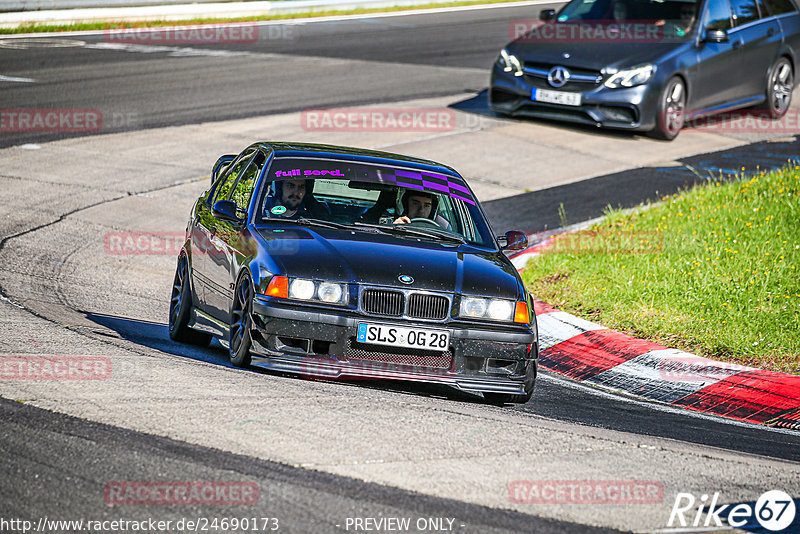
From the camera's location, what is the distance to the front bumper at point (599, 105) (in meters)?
16.2

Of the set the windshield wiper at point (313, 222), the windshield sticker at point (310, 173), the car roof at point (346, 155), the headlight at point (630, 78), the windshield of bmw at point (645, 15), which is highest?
the windshield of bmw at point (645, 15)

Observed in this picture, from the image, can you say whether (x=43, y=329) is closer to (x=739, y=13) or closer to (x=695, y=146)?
(x=695, y=146)

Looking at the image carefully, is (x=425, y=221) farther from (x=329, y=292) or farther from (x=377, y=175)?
(x=329, y=292)

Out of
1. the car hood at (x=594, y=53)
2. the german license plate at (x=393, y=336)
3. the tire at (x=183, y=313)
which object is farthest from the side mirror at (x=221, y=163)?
the car hood at (x=594, y=53)

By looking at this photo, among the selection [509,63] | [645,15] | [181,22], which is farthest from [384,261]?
[181,22]

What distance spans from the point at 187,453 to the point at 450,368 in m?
2.20

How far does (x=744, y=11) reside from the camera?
18266 mm

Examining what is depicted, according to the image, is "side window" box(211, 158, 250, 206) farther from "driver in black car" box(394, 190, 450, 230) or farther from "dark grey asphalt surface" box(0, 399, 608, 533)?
"dark grey asphalt surface" box(0, 399, 608, 533)

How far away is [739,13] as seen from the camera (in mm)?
18125

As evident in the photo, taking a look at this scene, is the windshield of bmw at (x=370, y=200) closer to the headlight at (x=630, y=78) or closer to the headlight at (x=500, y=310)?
the headlight at (x=500, y=310)

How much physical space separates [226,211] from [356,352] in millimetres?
1631

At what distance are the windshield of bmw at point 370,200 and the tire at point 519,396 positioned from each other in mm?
1152

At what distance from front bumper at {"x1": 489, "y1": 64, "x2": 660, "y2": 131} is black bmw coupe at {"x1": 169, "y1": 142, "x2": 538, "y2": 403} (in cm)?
843

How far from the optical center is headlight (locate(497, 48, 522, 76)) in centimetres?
1680
